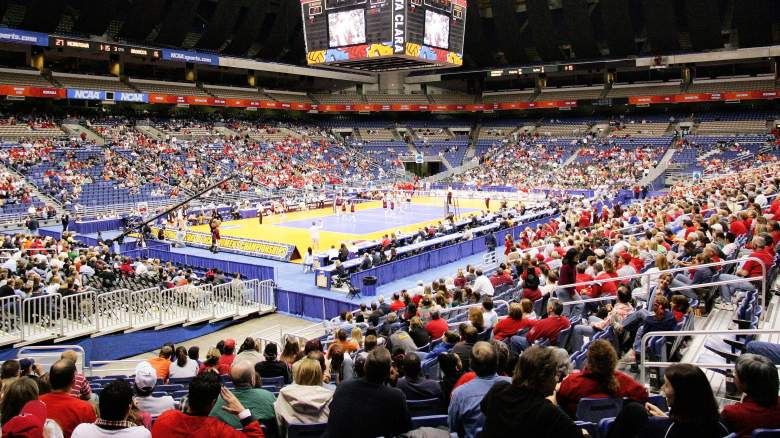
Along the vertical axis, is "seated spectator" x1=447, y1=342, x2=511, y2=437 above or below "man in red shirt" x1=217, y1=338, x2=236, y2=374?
above

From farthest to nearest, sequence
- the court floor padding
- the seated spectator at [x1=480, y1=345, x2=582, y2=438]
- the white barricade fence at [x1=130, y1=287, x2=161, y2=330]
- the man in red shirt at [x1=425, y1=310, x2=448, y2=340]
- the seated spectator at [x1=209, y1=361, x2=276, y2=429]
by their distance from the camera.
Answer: the court floor padding
the white barricade fence at [x1=130, y1=287, x2=161, y2=330]
the man in red shirt at [x1=425, y1=310, x2=448, y2=340]
the seated spectator at [x1=209, y1=361, x2=276, y2=429]
the seated spectator at [x1=480, y1=345, x2=582, y2=438]

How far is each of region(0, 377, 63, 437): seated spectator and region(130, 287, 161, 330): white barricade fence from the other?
11.9 meters

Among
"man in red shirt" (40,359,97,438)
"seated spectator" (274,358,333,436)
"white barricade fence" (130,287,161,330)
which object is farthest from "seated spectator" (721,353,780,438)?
"white barricade fence" (130,287,161,330)

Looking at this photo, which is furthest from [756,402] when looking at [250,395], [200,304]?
[200,304]

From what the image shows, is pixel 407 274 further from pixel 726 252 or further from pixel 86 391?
pixel 86 391

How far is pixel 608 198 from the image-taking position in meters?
43.3

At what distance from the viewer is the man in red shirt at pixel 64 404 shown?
5242 millimetres

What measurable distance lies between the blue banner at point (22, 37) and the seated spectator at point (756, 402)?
180ft

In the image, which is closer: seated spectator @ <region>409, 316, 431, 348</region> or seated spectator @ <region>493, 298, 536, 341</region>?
seated spectator @ <region>493, 298, 536, 341</region>

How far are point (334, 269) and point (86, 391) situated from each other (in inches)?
647

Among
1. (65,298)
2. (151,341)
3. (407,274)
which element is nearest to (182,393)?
(65,298)

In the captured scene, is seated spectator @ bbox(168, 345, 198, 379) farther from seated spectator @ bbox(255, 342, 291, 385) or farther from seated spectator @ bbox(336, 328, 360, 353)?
seated spectator @ bbox(336, 328, 360, 353)

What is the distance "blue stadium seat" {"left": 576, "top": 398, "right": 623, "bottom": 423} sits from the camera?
511 cm

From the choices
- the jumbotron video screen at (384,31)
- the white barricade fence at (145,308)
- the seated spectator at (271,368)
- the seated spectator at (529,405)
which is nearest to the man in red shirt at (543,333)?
the seated spectator at (271,368)
